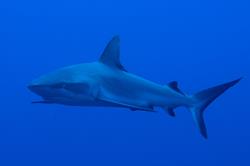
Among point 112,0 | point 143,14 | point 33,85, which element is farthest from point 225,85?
point 112,0

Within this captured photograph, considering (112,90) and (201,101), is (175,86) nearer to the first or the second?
(201,101)

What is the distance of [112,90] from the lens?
188 inches

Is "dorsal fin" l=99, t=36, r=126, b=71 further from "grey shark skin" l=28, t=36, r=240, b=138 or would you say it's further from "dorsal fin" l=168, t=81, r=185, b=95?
"dorsal fin" l=168, t=81, r=185, b=95

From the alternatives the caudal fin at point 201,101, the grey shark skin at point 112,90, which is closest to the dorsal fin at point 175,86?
the grey shark skin at point 112,90

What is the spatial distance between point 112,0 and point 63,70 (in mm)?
49339

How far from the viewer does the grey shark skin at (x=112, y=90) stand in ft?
14.3

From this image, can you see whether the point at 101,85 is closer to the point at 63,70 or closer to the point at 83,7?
the point at 63,70

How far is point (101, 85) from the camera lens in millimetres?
4727

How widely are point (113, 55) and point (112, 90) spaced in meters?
0.47

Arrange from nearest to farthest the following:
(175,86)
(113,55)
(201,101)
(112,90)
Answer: (112,90) < (113,55) < (175,86) < (201,101)

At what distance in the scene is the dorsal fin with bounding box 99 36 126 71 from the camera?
5023 millimetres

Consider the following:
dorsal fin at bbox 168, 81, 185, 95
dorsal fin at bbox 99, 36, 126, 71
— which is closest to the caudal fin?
dorsal fin at bbox 168, 81, 185, 95

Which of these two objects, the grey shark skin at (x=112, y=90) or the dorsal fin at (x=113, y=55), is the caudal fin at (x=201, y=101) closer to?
the grey shark skin at (x=112, y=90)

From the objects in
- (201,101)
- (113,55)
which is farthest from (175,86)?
(113,55)
